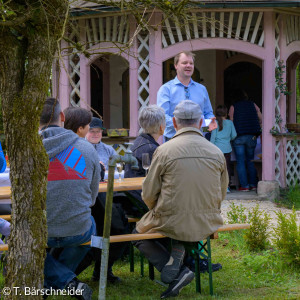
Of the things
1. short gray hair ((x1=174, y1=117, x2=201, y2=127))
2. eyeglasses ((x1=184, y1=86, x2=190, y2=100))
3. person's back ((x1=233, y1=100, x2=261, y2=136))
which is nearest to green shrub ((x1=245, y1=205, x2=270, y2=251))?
short gray hair ((x1=174, y1=117, x2=201, y2=127))

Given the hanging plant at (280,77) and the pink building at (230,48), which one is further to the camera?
the hanging plant at (280,77)

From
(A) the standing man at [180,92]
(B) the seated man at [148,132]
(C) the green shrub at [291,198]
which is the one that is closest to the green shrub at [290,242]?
(B) the seated man at [148,132]

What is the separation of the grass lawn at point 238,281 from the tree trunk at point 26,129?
1485mm

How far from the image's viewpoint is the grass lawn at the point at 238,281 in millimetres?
5051

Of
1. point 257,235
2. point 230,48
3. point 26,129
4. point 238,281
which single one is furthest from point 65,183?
point 230,48

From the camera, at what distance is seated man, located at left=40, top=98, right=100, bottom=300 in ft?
15.1

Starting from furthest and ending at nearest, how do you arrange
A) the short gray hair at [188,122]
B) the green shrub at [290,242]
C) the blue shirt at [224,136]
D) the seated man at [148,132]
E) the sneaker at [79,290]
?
1. the blue shirt at [224,136]
2. the seated man at [148,132]
3. the green shrub at [290,242]
4. the short gray hair at [188,122]
5. the sneaker at [79,290]

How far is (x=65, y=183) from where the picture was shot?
15.2 feet

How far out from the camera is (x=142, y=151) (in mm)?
5703

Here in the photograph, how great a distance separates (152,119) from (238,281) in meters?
1.61

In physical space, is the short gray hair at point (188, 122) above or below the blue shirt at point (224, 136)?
above

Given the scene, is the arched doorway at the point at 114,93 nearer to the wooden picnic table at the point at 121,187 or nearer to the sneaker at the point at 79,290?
the wooden picnic table at the point at 121,187

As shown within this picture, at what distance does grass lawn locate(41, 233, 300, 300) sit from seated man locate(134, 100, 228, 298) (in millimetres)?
369

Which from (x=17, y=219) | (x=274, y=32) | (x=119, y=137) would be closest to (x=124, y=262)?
(x=17, y=219)
